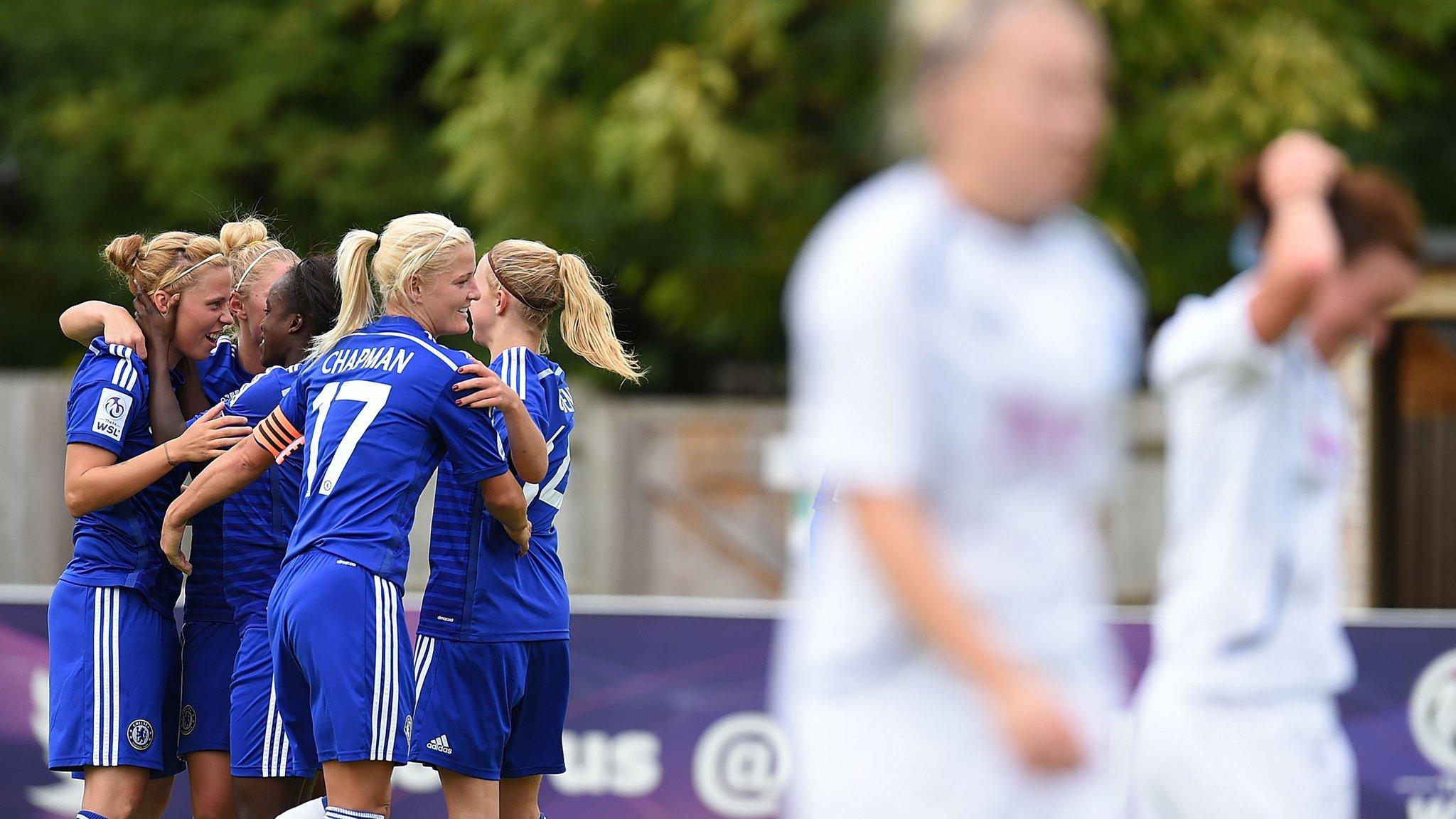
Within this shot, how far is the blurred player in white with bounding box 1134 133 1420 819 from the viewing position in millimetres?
3340

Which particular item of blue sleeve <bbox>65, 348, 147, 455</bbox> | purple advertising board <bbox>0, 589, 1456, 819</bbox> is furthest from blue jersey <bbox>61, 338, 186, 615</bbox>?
purple advertising board <bbox>0, 589, 1456, 819</bbox>

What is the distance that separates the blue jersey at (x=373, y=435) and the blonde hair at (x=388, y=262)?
12cm

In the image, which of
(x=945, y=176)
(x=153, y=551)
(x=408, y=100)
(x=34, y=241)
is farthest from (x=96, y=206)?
(x=945, y=176)

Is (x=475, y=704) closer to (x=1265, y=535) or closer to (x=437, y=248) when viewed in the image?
A: (x=437, y=248)

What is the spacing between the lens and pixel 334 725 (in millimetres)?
4652

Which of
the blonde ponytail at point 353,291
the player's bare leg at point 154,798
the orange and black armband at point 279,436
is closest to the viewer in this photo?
the orange and black armband at point 279,436

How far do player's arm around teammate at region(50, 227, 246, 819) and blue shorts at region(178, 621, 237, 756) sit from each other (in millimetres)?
46

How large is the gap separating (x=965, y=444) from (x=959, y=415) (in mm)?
39

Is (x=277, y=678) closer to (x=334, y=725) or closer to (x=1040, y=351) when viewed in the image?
(x=334, y=725)

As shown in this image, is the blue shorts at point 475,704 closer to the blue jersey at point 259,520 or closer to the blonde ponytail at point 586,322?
the blue jersey at point 259,520

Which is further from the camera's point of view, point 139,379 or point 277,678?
point 139,379

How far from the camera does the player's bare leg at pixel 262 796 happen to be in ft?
17.2

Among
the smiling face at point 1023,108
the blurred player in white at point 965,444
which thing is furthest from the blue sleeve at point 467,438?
the smiling face at point 1023,108

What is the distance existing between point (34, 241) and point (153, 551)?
1418 cm
